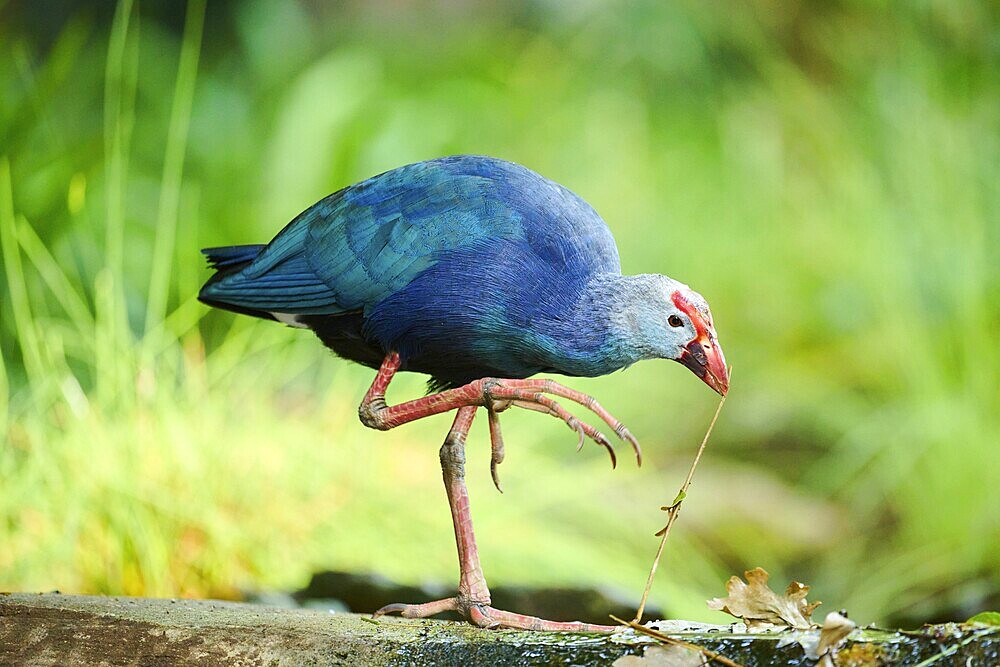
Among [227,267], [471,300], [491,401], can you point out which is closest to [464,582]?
[491,401]

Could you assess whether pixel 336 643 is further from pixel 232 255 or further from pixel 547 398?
pixel 232 255

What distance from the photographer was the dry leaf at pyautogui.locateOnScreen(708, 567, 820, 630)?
73.2 inches

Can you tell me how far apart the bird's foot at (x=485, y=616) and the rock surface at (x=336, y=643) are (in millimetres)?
73

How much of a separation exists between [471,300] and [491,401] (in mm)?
196

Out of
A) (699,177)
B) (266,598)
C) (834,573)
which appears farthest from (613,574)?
(699,177)

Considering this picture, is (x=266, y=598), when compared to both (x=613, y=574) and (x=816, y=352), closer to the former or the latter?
(x=613, y=574)

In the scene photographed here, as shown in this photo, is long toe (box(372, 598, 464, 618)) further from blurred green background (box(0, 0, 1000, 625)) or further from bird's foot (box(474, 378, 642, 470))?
blurred green background (box(0, 0, 1000, 625))

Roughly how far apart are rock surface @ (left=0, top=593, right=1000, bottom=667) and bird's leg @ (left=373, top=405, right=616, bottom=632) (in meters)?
0.09

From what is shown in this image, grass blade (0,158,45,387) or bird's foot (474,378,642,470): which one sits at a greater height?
grass blade (0,158,45,387)

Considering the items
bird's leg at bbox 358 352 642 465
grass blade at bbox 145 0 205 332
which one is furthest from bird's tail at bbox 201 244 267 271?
grass blade at bbox 145 0 205 332

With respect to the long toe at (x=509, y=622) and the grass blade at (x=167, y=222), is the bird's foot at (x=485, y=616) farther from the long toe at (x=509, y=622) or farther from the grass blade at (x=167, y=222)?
the grass blade at (x=167, y=222)

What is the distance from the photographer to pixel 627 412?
5000mm

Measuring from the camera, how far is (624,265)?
5.25 meters

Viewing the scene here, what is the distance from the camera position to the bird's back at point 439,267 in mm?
2193
